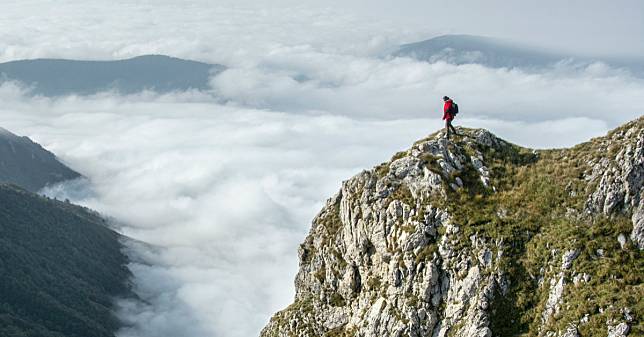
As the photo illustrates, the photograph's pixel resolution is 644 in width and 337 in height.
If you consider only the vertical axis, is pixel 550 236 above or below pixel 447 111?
below

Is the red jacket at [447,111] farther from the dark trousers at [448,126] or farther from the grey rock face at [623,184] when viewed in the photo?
the grey rock face at [623,184]

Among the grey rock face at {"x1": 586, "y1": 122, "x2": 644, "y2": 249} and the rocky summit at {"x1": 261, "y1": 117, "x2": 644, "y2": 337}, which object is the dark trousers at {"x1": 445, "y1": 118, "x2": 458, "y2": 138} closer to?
the rocky summit at {"x1": 261, "y1": 117, "x2": 644, "y2": 337}

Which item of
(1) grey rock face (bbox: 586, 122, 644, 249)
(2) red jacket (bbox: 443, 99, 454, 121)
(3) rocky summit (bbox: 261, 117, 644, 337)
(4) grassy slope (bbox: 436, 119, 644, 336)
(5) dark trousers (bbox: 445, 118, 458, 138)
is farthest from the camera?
(5) dark trousers (bbox: 445, 118, 458, 138)

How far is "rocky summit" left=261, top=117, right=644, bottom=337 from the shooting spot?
4016 centimetres

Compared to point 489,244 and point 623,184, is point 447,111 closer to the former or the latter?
point 489,244

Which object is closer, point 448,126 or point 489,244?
point 489,244

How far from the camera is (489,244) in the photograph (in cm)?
4472

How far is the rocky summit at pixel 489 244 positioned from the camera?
4016cm

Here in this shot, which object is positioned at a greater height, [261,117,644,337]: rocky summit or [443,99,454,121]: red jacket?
[443,99,454,121]: red jacket

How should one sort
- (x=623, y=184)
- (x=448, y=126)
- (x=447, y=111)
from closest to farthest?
(x=623, y=184)
(x=447, y=111)
(x=448, y=126)

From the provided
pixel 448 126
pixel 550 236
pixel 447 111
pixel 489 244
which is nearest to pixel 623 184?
pixel 550 236

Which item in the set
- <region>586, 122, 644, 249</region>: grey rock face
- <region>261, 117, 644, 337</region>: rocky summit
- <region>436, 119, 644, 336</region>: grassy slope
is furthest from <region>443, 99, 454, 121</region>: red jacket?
<region>586, 122, 644, 249</region>: grey rock face

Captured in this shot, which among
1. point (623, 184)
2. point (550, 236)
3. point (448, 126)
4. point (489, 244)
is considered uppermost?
point (448, 126)

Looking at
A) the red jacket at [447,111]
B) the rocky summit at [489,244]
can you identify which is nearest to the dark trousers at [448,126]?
the red jacket at [447,111]
